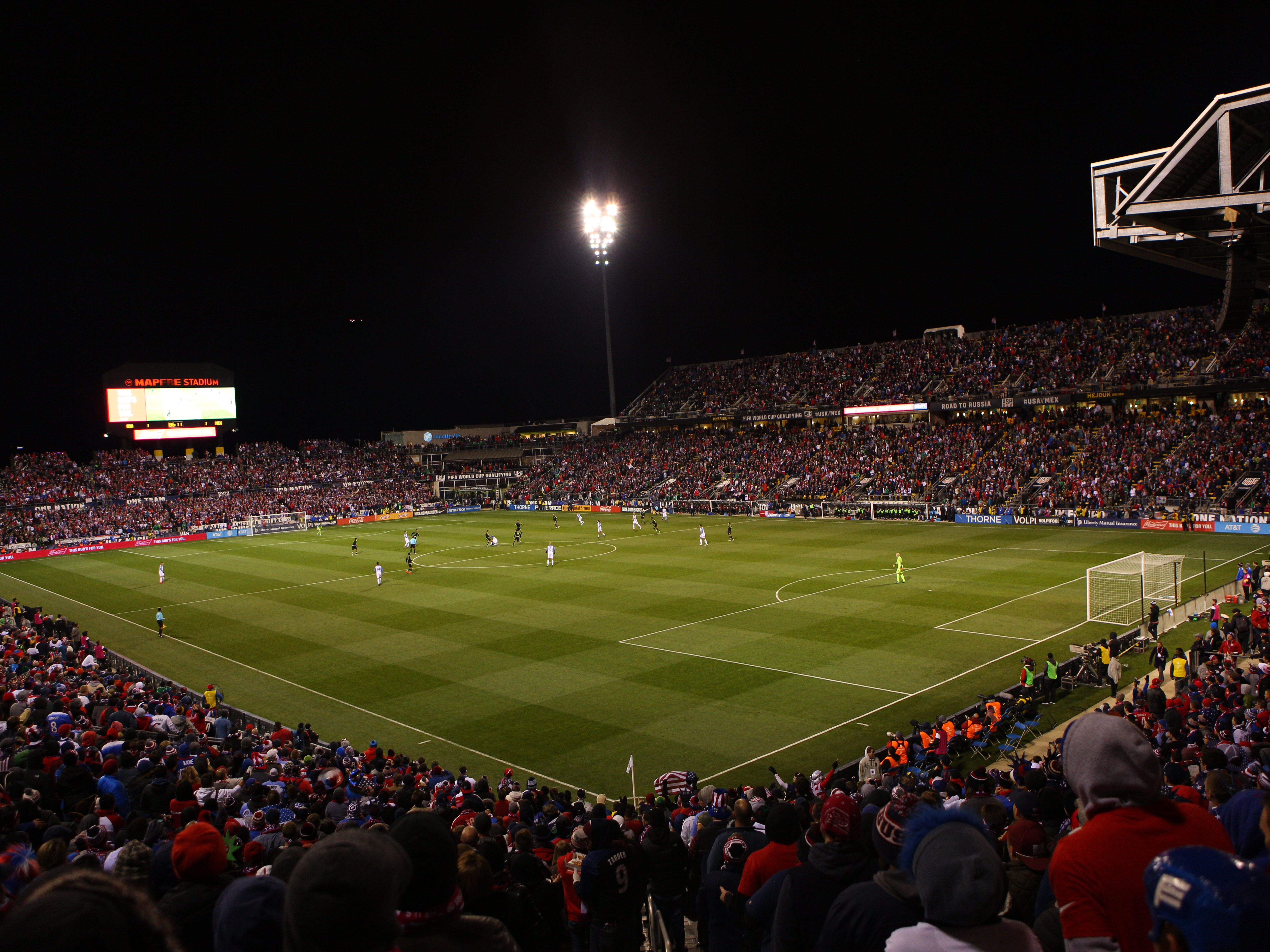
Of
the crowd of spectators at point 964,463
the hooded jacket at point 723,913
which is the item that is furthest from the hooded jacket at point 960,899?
the crowd of spectators at point 964,463

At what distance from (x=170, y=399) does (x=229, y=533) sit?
68.8ft

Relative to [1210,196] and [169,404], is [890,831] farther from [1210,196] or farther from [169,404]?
[169,404]

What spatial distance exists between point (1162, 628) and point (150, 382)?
8236 cm

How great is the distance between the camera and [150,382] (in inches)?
3036

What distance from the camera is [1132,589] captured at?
1065 inches

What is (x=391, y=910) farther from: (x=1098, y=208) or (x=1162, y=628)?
(x=1162, y=628)

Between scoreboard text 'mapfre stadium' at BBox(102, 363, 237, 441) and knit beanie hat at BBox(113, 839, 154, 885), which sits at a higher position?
scoreboard text 'mapfre stadium' at BBox(102, 363, 237, 441)

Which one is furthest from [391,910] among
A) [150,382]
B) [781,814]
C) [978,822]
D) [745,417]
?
[150,382]

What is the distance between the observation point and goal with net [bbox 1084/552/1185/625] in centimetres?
2514

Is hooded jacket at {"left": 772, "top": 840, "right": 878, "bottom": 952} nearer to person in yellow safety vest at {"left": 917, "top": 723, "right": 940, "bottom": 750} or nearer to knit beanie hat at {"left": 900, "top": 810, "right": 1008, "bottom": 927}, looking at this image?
knit beanie hat at {"left": 900, "top": 810, "right": 1008, "bottom": 927}

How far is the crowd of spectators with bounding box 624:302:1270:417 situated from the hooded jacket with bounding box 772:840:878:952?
5630 cm

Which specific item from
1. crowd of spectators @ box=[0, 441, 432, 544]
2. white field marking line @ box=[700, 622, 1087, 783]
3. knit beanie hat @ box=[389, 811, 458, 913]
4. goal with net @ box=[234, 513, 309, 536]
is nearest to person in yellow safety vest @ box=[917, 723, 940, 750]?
white field marking line @ box=[700, 622, 1087, 783]

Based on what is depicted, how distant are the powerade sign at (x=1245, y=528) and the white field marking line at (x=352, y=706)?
38489mm

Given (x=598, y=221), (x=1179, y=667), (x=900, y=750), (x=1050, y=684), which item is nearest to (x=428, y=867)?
(x=900, y=750)
